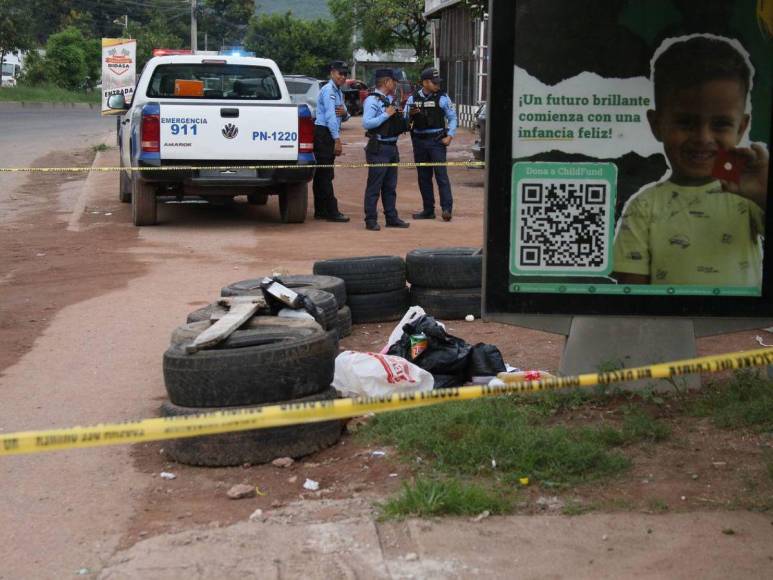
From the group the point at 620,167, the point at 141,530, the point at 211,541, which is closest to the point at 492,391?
the point at 211,541

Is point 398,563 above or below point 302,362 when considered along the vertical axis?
below

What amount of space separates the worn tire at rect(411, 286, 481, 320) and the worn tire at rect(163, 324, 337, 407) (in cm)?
298

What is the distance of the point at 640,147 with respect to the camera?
612cm

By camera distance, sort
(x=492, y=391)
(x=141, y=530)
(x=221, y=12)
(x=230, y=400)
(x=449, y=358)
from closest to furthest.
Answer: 1. (x=492, y=391)
2. (x=141, y=530)
3. (x=230, y=400)
4. (x=449, y=358)
5. (x=221, y=12)

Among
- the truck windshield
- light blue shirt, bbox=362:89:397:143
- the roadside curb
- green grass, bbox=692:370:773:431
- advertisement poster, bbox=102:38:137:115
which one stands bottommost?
green grass, bbox=692:370:773:431

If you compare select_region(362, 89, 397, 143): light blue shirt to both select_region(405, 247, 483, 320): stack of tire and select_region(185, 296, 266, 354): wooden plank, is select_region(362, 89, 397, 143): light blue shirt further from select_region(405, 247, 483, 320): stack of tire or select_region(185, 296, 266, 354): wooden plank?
select_region(185, 296, 266, 354): wooden plank

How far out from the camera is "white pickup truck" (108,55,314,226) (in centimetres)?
1375

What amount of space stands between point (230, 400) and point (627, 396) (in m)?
2.23

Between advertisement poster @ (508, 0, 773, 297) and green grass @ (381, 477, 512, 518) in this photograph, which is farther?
advertisement poster @ (508, 0, 773, 297)

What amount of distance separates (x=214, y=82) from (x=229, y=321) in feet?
31.0

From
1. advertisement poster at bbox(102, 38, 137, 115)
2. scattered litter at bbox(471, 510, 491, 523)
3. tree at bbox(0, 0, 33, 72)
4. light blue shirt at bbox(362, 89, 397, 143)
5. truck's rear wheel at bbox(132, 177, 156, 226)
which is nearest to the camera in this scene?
scattered litter at bbox(471, 510, 491, 523)

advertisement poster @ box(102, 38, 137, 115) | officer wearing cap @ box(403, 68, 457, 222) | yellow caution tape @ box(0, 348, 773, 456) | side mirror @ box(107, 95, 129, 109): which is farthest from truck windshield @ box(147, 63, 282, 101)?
advertisement poster @ box(102, 38, 137, 115)

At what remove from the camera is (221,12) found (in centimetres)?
10031

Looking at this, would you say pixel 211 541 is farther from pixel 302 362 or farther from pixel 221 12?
pixel 221 12
